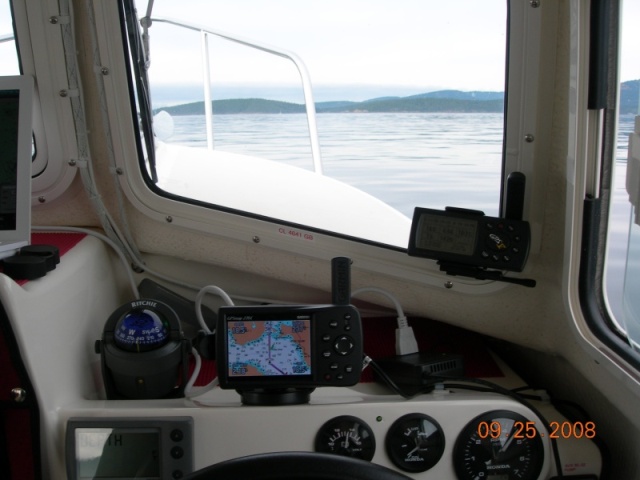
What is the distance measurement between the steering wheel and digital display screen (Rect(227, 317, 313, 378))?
26.3 inches

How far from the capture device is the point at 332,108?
6.16 feet

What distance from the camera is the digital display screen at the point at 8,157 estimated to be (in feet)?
5.34

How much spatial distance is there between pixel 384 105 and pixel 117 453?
103cm

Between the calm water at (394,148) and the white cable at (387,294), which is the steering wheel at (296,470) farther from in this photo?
the calm water at (394,148)

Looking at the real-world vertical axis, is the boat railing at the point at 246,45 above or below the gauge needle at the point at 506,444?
above

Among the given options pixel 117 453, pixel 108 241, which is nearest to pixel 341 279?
pixel 117 453

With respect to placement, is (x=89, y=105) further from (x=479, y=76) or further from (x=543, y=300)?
(x=543, y=300)

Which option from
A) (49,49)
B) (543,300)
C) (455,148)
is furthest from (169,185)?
(543,300)

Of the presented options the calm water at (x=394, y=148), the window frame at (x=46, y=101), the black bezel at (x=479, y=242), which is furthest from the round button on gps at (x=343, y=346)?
the window frame at (x=46, y=101)

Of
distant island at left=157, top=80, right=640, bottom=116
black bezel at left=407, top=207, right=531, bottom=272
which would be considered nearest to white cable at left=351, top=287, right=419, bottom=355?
black bezel at left=407, top=207, right=531, bottom=272

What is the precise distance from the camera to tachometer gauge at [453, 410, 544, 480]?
158 centimetres

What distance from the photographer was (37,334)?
1517 mm

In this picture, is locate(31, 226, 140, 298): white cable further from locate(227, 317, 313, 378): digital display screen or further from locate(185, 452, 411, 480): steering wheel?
locate(185, 452, 411, 480): steering wheel

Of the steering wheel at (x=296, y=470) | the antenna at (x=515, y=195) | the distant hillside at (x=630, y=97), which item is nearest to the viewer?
the steering wheel at (x=296, y=470)
